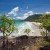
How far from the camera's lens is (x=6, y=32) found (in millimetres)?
27953

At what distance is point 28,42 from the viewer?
90.2ft

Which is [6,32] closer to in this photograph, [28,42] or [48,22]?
[28,42]

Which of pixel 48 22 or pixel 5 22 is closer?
pixel 5 22

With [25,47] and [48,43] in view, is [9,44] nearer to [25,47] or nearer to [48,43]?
[25,47]

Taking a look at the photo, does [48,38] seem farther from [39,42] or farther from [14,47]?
[14,47]

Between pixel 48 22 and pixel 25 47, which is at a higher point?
pixel 48 22

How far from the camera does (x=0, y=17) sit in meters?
27.3

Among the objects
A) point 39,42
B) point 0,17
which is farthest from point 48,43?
point 0,17

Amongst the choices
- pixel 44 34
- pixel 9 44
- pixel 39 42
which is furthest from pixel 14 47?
pixel 44 34

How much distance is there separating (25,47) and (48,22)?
516 centimetres

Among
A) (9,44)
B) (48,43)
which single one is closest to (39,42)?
(48,43)

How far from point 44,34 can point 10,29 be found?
4.58m

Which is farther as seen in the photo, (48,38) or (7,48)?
(48,38)

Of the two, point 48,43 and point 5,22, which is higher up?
point 5,22
